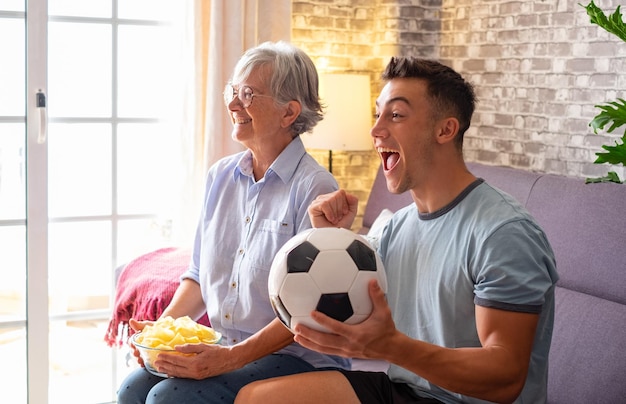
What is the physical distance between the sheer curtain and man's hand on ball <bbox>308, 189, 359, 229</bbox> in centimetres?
190

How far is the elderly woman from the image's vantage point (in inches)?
84.0

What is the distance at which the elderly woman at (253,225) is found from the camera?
7.00ft

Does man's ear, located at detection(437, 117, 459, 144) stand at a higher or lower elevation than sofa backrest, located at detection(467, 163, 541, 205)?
higher

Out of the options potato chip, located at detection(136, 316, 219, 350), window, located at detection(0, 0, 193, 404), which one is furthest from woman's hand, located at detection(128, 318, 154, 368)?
window, located at detection(0, 0, 193, 404)

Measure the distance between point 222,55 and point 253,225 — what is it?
5.77ft

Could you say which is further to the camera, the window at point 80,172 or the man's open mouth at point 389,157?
the window at point 80,172

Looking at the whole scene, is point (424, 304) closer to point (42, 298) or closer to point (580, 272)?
point (580, 272)

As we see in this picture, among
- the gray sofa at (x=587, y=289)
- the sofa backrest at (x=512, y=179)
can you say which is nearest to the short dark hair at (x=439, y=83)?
the gray sofa at (x=587, y=289)

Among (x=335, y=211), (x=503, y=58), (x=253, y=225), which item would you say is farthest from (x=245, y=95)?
(x=503, y=58)

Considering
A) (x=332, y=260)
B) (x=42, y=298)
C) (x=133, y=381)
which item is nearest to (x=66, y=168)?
(x=42, y=298)

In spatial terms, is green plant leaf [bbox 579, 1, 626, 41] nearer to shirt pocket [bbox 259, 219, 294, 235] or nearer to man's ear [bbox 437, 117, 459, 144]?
man's ear [bbox 437, 117, 459, 144]

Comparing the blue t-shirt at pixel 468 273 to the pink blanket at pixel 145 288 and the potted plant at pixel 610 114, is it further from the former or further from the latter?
the pink blanket at pixel 145 288

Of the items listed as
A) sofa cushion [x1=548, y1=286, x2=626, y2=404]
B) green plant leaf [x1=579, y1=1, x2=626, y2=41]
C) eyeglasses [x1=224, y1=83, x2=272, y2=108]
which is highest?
green plant leaf [x1=579, y1=1, x2=626, y2=41]

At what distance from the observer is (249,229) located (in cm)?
238
